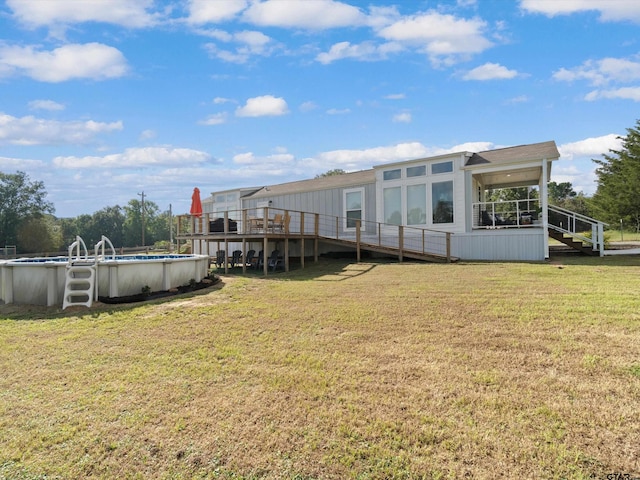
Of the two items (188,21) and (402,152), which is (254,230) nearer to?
(188,21)

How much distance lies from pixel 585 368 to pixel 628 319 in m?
1.94

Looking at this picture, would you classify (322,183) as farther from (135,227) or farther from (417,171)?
(135,227)

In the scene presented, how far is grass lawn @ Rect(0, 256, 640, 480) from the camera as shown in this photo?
7.35 feet

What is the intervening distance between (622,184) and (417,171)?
58.1ft

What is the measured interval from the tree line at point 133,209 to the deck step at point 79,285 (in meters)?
15.8

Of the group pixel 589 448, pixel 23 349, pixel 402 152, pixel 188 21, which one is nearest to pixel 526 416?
pixel 589 448

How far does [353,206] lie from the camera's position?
48.7 feet

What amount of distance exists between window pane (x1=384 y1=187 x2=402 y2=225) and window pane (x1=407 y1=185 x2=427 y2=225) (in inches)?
13.7

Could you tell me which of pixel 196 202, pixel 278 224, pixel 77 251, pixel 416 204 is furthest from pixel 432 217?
pixel 77 251

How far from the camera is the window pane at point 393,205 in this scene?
1363 centimetres

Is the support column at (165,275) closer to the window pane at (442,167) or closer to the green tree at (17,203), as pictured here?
the window pane at (442,167)

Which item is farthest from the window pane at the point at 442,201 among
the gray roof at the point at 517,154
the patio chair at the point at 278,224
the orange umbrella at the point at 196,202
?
the orange umbrella at the point at 196,202

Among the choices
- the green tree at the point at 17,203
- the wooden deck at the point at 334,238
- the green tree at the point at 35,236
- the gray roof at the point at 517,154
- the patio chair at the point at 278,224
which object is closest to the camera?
the gray roof at the point at 517,154

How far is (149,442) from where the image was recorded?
249cm
